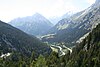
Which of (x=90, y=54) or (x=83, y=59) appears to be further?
(x=90, y=54)

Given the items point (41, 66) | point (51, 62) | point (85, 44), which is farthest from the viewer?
point (85, 44)

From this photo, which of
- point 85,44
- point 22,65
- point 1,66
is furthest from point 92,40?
point 1,66

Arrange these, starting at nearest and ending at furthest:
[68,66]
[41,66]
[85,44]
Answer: [41,66]
[68,66]
[85,44]

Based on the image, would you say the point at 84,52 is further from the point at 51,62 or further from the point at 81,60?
the point at 51,62

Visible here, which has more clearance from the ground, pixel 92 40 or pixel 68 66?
pixel 92 40

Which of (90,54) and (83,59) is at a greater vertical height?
(90,54)

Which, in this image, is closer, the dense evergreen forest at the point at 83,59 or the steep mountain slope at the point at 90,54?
the dense evergreen forest at the point at 83,59

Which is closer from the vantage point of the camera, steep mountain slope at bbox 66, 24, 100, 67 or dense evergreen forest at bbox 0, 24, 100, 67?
dense evergreen forest at bbox 0, 24, 100, 67

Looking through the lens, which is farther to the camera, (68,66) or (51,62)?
(51,62)

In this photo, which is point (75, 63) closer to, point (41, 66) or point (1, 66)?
point (41, 66)

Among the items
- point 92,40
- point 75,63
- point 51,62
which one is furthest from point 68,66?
point 92,40
